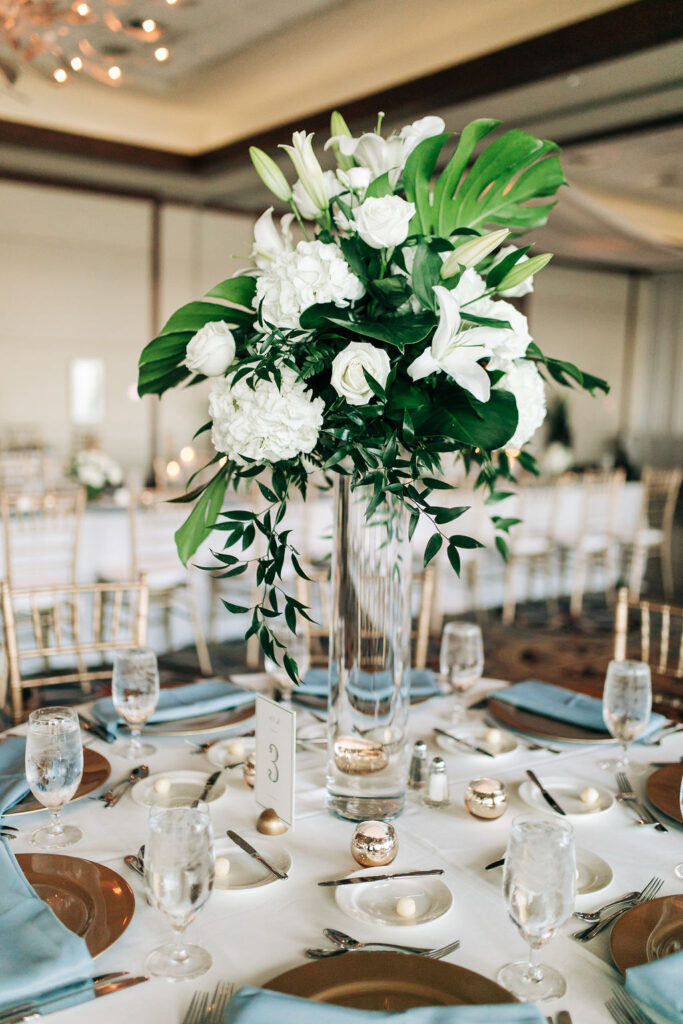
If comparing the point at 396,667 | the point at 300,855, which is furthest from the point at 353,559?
the point at 300,855

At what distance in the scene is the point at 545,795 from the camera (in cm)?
152

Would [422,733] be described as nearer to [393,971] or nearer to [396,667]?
[396,667]

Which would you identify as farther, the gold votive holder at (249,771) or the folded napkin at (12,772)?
the gold votive holder at (249,771)

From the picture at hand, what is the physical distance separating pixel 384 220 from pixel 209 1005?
3.27 feet

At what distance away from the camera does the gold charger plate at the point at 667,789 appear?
4.82 feet

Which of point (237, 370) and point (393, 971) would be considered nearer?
point (393, 971)

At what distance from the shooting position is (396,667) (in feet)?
4.68

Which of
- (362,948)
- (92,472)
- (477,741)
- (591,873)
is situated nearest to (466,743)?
(477,741)

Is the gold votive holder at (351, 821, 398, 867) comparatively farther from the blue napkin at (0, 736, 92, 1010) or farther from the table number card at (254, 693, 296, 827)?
the blue napkin at (0, 736, 92, 1010)

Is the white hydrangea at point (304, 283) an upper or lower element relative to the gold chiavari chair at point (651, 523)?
upper

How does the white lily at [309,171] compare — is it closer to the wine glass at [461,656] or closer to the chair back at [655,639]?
the wine glass at [461,656]

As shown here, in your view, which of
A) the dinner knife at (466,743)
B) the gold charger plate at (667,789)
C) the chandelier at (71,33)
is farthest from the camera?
the chandelier at (71,33)

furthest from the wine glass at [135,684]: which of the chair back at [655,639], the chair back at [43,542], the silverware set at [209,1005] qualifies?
the chair back at [43,542]

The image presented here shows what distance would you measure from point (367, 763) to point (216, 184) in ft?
24.0
